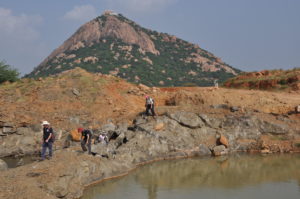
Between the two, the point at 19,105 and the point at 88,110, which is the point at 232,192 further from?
the point at 19,105

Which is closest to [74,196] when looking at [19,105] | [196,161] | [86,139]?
[86,139]

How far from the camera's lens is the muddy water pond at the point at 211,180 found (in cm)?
1622

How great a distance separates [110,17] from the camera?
10888cm

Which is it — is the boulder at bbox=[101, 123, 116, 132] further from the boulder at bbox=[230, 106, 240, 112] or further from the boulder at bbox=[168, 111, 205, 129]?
the boulder at bbox=[230, 106, 240, 112]

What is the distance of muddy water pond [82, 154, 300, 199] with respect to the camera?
1622 centimetres

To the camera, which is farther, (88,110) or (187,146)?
(88,110)

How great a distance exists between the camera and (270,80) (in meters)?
40.3

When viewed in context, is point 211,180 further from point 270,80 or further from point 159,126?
point 270,80

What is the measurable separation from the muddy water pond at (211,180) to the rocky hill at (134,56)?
168 feet

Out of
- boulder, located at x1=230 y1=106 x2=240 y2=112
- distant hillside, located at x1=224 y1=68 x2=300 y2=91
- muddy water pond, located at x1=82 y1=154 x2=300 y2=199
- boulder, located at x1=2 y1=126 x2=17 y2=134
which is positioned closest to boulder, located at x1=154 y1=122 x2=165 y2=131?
muddy water pond, located at x1=82 y1=154 x2=300 y2=199

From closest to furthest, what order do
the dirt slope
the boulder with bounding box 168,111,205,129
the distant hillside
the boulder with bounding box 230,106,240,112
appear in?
the boulder with bounding box 168,111,205,129 < the boulder with bounding box 230,106,240,112 < the dirt slope < the distant hillside

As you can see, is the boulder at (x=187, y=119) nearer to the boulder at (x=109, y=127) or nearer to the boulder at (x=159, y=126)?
the boulder at (x=159, y=126)

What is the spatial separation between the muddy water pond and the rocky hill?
168 feet

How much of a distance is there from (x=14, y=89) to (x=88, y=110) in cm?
888
